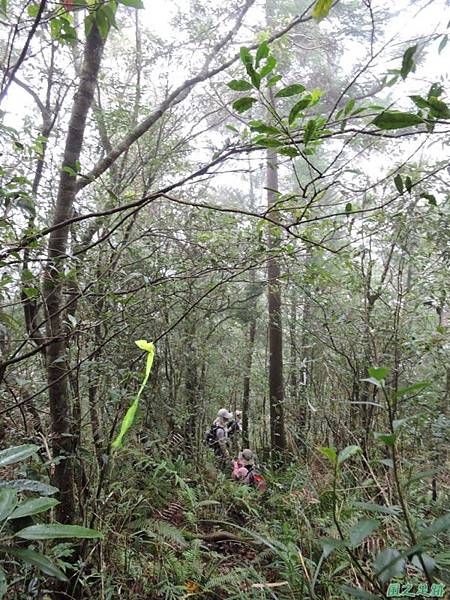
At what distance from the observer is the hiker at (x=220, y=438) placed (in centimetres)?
582

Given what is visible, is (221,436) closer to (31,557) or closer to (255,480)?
(255,480)

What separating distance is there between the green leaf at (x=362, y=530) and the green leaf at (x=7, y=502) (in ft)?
2.24

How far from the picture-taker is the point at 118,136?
4344 mm

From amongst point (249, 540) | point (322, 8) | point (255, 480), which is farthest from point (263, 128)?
point (255, 480)

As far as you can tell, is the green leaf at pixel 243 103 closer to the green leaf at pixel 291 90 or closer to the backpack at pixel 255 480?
the green leaf at pixel 291 90

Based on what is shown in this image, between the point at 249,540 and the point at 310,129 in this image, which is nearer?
the point at 310,129

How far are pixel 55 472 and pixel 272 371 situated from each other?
5.19 meters

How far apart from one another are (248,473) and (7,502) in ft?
17.0

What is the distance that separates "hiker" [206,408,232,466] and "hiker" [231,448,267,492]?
0.91 ft

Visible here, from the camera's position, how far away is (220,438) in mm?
5809

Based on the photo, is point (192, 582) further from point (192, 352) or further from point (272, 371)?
point (272, 371)

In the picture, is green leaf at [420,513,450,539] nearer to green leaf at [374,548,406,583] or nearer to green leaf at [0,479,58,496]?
green leaf at [374,548,406,583]

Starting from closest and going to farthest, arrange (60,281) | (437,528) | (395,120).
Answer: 1. (437,528)
2. (395,120)
3. (60,281)

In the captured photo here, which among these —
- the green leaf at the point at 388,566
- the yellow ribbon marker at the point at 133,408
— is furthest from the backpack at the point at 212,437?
the yellow ribbon marker at the point at 133,408
